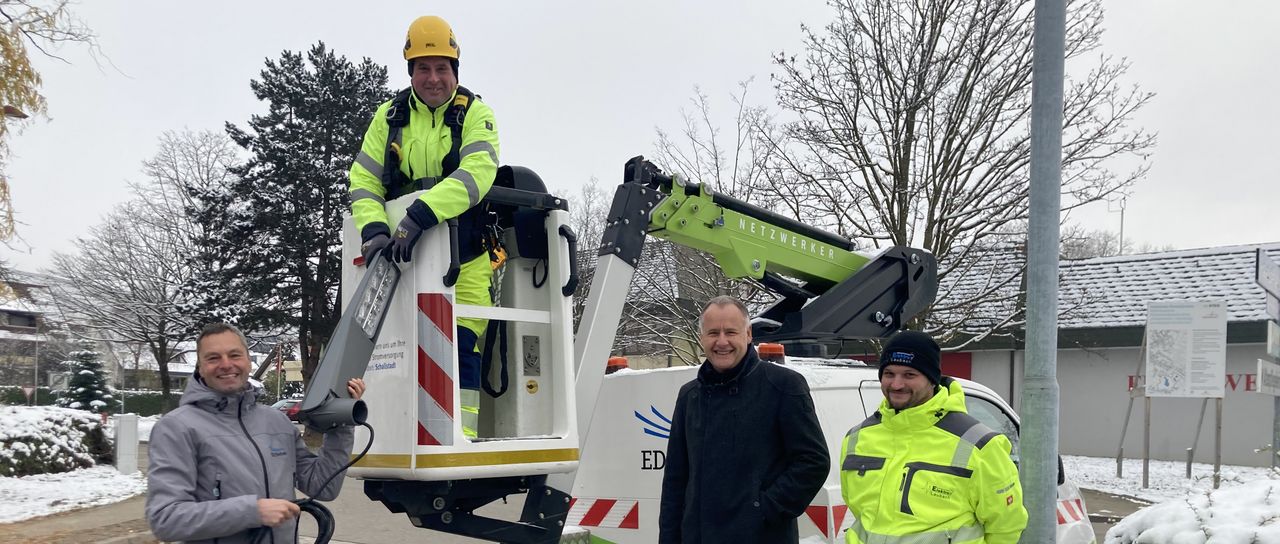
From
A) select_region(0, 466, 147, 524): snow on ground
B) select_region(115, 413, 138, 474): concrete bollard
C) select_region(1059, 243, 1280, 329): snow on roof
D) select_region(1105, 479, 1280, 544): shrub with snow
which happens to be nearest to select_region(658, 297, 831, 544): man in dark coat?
select_region(1105, 479, 1280, 544): shrub with snow

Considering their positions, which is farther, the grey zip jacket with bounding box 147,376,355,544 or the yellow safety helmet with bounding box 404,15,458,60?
the yellow safety helmet with bounding box 404,15,458,60

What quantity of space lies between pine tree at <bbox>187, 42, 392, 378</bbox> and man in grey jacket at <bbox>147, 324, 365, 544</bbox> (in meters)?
25.4

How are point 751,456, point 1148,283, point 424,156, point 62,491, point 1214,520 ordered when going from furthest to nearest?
point 1148,283
point 62,491
point 424,156
point 1214,520
point 751,456

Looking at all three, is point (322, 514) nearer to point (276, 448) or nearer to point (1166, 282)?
point (276, 448)

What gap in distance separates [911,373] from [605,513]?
231cm

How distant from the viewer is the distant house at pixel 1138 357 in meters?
19.5

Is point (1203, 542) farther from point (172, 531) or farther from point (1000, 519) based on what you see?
point (172, 531)

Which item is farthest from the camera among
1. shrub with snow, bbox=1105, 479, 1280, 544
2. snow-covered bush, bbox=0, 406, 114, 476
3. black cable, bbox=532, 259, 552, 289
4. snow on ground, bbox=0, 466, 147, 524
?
snow-covered bush, bbox=0, 406, 114, 476

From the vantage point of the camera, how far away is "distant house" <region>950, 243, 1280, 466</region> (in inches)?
769

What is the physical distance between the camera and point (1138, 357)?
67.9ft

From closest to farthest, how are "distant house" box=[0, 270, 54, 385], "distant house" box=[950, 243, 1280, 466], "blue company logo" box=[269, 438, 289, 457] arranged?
1. "blue company logo" box=[269, 438, 289, 457]
2. "distant house" box=[950, 243, 1280, 466]
3. "distant house" box=[0, 270, 54, 385]

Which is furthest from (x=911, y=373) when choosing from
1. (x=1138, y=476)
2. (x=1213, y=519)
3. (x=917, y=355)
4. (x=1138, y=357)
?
(x=1138, y=357)

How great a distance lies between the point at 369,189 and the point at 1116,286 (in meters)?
21.0

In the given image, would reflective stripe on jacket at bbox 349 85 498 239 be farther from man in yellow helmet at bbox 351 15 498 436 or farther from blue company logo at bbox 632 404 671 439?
blue company logo at bbox 632 404 671 439
